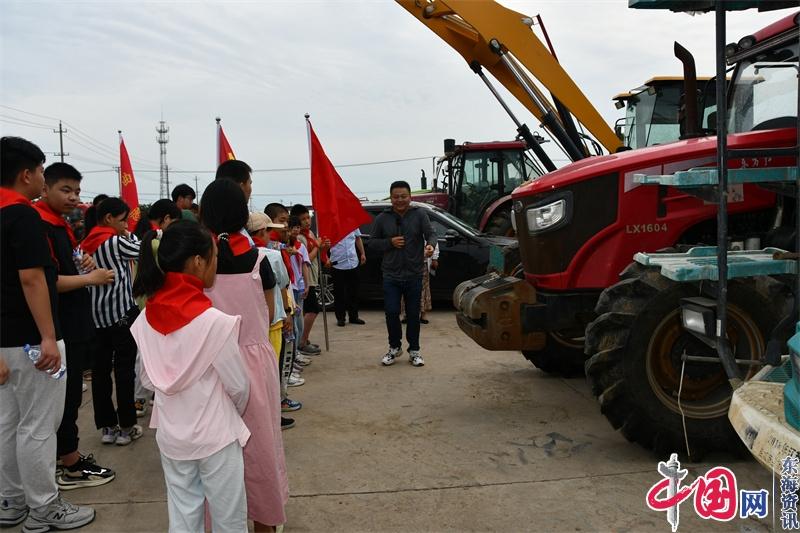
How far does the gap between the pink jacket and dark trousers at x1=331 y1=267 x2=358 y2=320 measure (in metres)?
6.44

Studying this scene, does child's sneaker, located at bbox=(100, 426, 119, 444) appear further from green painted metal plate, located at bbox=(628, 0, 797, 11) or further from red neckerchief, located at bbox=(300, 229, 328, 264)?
green painted metal plate, located at bbox=(628, 0, 797, 11)

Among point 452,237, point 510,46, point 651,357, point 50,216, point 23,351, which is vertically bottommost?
point 651,357

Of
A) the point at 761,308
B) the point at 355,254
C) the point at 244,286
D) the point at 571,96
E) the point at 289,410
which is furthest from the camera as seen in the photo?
the point at 355,254

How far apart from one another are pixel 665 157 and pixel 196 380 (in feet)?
9.98

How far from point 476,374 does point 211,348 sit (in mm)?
4046

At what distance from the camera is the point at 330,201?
6.86m

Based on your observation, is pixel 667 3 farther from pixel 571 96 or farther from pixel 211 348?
pixel 571 96

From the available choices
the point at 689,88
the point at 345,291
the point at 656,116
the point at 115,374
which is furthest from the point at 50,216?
the point at 656,116

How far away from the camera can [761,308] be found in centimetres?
368

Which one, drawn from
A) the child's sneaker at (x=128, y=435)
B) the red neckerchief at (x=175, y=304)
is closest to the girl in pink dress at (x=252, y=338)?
the red neckerchief at (x=175, y=304)

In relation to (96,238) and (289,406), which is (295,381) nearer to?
(289,406)

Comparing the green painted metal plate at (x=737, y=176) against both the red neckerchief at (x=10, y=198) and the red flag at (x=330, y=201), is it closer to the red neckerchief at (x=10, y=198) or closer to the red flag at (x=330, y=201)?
the red neckerchief at (x=10, y=198)

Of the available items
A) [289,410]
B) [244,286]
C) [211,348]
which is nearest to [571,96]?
[289,410]

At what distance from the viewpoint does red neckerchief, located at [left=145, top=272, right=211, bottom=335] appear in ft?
7.74
